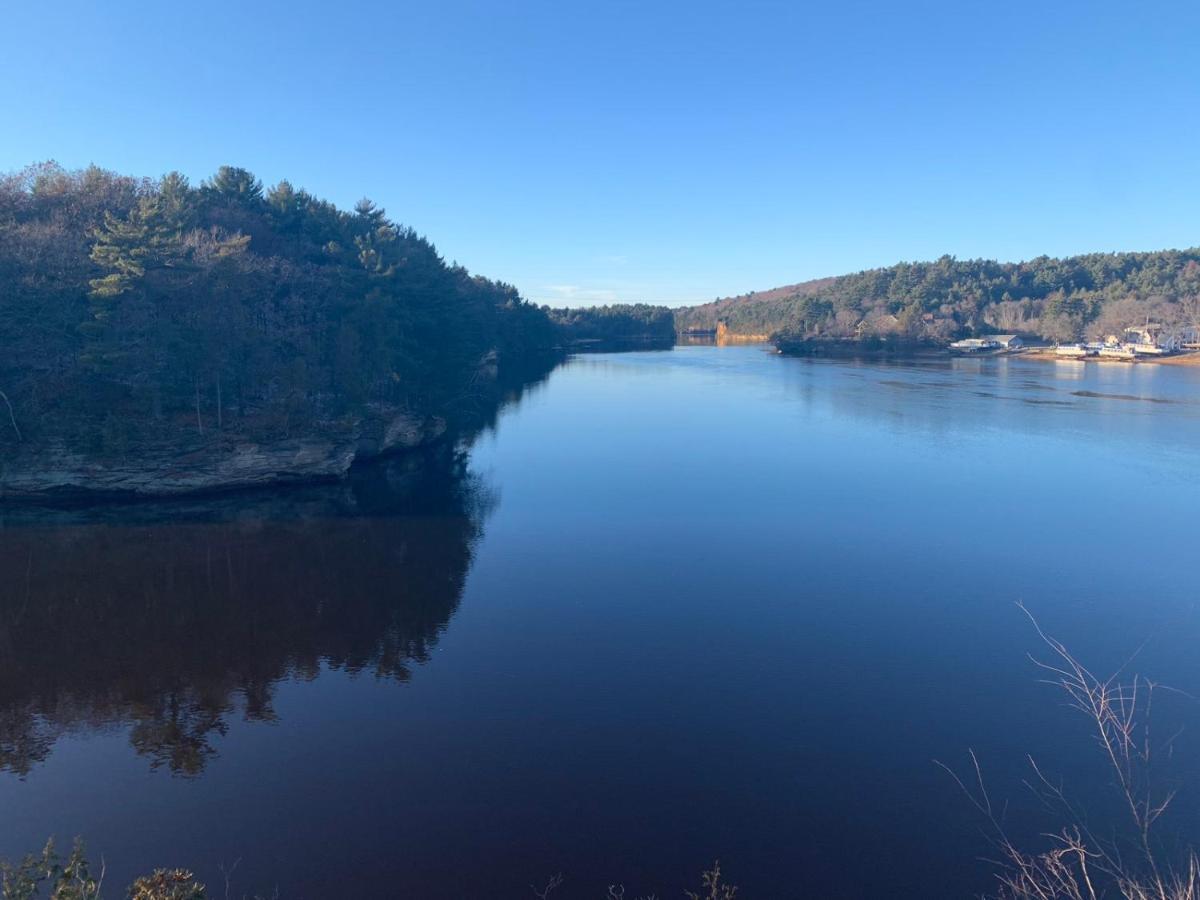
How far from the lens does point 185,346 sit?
27.9m

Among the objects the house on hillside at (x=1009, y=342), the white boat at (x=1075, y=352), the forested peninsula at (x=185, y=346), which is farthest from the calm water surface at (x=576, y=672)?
the house on hillside at (x=1009, y=342)

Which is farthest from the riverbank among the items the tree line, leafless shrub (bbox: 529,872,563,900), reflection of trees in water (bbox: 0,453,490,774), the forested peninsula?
leafless shrub (bbox: 529,872,563,900)

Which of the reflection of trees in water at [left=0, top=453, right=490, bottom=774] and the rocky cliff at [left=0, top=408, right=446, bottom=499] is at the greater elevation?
the rocky cliff at [left=0, top=408, right=446, bottom=499]

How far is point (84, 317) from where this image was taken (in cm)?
2744

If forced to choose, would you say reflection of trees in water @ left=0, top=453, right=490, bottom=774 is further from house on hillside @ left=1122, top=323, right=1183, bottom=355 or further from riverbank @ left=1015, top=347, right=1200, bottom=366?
house on hillside @ left=1122, top=323, right=1183, bottom=355

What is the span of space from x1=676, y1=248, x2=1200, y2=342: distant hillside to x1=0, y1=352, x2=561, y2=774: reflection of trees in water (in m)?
A: 111

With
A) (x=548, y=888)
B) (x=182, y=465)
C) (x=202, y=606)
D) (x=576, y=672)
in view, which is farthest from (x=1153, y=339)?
(x=202, y=606)

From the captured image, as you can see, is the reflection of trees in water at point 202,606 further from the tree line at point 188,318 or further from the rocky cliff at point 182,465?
the tree line at point 188,318

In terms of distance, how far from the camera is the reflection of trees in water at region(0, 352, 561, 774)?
43.5 ft

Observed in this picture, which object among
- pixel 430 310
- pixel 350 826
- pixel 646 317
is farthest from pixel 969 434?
pixel 646 317

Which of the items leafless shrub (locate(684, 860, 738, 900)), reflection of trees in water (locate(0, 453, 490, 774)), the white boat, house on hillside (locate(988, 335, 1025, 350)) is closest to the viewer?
leafless shrub (locate(684, 860, 738, 900))

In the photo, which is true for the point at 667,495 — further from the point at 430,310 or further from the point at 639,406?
the point at 639,406

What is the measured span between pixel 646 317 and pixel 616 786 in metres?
166

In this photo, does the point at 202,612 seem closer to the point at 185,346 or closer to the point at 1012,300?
the point at 185,346
